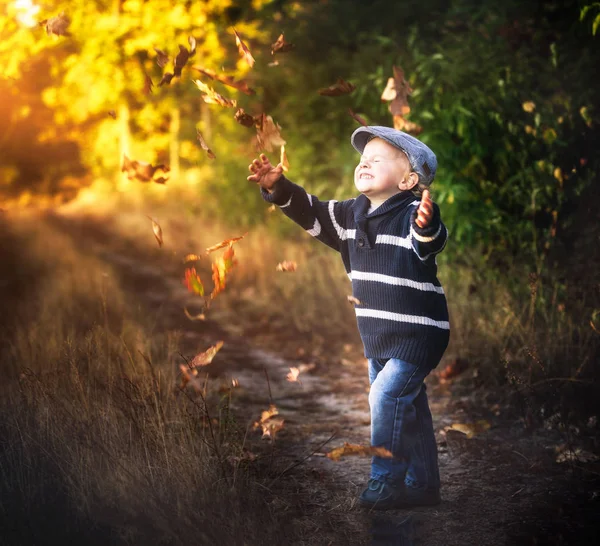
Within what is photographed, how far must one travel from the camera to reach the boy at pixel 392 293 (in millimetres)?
3092

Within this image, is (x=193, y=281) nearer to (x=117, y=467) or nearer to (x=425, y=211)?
(x=117, y=467)

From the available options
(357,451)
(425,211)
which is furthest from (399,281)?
(357,451)

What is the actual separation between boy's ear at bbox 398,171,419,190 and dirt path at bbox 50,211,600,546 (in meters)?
1.16

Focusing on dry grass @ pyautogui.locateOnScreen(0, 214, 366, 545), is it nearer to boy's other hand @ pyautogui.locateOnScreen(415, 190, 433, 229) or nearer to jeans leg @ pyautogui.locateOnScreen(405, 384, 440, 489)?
jeans leg @ pyautogui.locateOnScreen(405, 384, 440, 489)

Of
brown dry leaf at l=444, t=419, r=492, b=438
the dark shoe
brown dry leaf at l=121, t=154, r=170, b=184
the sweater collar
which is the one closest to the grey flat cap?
the sweater collar

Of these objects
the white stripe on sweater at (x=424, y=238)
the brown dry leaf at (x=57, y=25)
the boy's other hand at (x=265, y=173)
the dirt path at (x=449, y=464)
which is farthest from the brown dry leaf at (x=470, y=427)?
the brown dry leaf at (x=57, y=25)

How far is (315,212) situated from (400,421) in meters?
1.00

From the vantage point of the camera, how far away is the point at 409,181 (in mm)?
3174

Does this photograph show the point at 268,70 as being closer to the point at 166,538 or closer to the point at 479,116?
the point at 479,116

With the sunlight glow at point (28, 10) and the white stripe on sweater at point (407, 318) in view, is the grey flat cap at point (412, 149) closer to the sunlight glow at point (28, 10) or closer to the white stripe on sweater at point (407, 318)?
the white stripe on sweater at point (407, 318)

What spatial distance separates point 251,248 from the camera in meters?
9.52

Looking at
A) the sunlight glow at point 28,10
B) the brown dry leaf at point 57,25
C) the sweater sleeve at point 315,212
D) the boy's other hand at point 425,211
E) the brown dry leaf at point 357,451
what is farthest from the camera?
the sunlight glow at point 28,10

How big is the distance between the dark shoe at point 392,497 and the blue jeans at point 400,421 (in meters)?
0.03

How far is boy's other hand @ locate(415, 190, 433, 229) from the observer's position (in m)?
2.77
